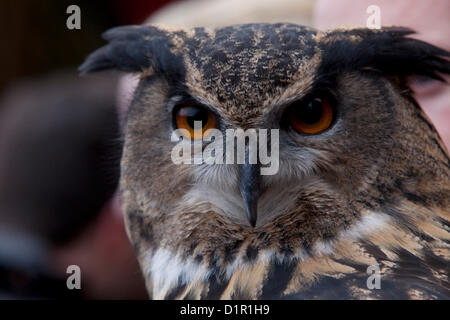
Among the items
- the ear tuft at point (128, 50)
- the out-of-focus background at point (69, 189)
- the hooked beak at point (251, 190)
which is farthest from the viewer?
the out-of-focus background at point (69, 189)

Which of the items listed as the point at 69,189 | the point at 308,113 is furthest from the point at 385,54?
the point at 69,189

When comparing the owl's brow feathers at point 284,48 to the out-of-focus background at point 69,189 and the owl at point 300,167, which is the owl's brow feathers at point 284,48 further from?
the out-of-focus background at point 69,189

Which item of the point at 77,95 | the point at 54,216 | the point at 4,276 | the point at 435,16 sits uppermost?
the point at 435,16

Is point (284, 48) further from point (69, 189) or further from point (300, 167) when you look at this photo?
point (69, 189)

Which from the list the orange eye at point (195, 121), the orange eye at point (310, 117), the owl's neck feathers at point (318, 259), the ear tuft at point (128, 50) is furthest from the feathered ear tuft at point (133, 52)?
the owl's neck feathers at point (318, 259)

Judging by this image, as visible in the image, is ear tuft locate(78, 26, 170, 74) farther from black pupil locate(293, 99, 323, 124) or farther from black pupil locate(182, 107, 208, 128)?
black pupil locate(293, 99, 323, 124)

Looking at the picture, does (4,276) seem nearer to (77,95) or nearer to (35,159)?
(35,159)

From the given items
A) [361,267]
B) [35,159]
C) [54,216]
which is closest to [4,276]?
[54,216]
